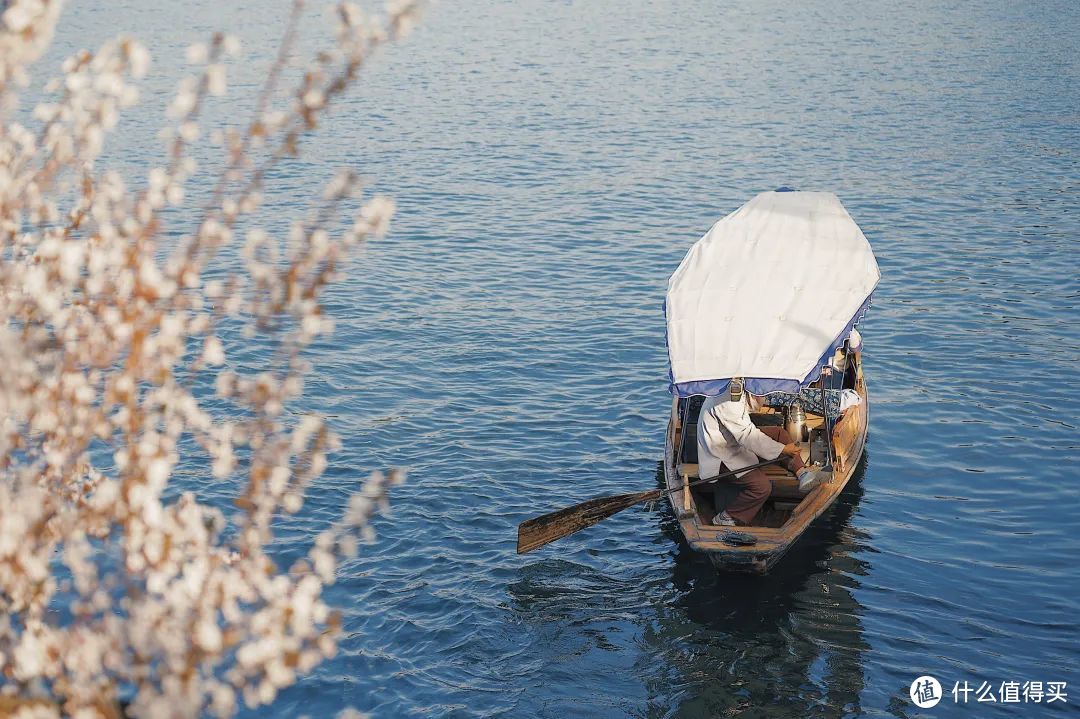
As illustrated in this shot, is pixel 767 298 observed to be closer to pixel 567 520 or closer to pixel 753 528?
pixel 753 528

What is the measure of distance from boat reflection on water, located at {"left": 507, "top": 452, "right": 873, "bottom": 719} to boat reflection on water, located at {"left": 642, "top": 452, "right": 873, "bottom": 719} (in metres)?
0.02

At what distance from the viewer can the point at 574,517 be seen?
55.0 ft

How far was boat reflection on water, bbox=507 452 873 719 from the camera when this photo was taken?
558 inches

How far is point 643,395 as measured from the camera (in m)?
23.9

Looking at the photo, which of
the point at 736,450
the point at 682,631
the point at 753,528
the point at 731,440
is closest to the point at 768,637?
the point at 682,631

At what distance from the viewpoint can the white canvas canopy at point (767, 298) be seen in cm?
1700

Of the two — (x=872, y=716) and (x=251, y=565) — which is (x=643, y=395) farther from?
(x=251, y=565)

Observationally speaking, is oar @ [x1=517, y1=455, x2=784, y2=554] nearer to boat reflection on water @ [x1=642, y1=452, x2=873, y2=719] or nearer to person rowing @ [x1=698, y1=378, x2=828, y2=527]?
person rowing @ [x1=698, y1=378, x2=828, y2=527]

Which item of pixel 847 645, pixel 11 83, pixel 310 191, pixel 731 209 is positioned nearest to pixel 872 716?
pixel 847 645

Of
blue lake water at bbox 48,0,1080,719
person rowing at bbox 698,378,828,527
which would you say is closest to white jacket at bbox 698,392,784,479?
person rowing at bbox 698,378,828,527

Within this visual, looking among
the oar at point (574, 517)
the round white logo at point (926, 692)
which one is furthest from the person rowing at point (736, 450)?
the round white logo at point (926, 692)

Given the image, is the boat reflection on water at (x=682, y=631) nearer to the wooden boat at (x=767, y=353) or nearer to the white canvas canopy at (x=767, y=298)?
the wooden boat at (x=767, y=353)

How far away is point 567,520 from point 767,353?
3989 mm

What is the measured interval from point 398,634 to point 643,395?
9874 mm
